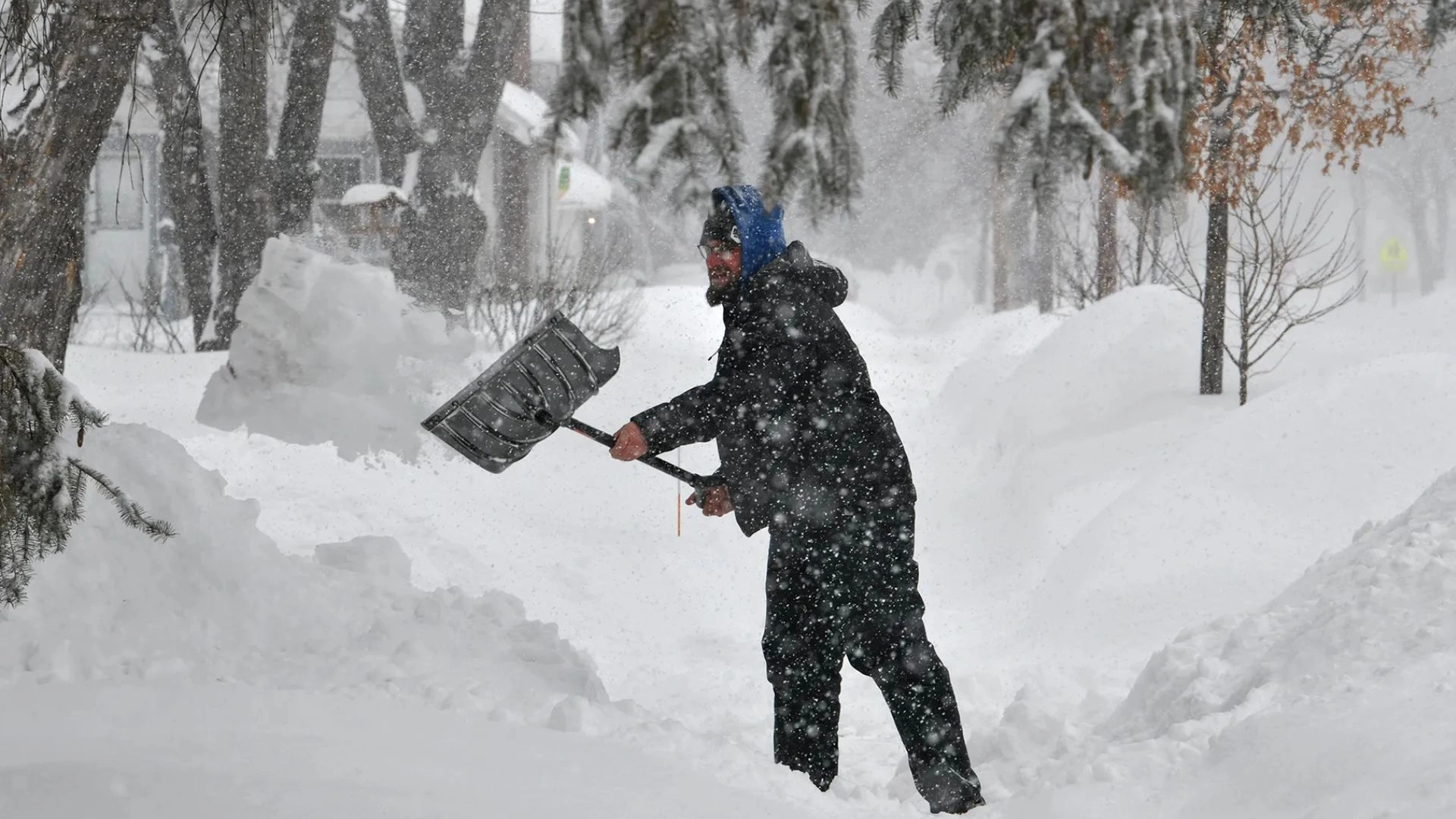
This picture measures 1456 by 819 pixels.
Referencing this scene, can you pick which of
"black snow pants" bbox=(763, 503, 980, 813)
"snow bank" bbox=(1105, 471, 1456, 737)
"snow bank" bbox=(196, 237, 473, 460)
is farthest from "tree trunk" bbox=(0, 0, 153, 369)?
"snow bank" bbox=(1105, 471, 1456, 737)

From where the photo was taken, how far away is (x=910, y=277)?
58.4 m

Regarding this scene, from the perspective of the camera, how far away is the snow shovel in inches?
158

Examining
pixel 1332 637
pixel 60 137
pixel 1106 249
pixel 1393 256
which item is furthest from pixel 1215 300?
pixel 1393 256

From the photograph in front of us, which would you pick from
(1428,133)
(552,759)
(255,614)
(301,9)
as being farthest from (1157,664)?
(1428,133)

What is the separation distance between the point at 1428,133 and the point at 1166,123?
1941 inches

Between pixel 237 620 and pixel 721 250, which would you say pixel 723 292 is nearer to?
pixel 721 250

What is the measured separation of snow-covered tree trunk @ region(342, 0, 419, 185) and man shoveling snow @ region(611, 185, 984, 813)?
9052mm

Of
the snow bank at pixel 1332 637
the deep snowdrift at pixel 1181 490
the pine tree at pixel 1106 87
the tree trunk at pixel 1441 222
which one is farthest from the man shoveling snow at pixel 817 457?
the tree trunk at pixel 1441 222

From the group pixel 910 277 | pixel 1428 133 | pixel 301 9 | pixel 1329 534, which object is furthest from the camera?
pixel 910 277

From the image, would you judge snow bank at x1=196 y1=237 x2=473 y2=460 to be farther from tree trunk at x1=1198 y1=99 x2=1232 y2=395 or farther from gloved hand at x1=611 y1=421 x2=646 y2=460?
tree trunk at x1=1198 y1=99 x2=1232 y2=395

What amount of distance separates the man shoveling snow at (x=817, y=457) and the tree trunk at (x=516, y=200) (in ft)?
27.6

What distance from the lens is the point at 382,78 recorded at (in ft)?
40.4

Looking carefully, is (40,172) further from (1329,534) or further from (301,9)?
(301,9)

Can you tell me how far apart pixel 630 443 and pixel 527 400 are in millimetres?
448
